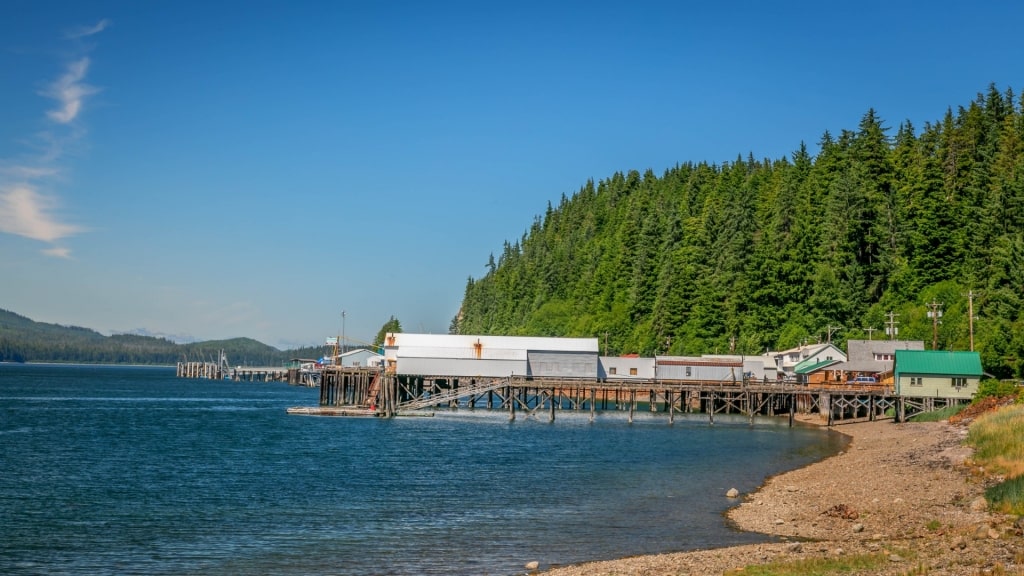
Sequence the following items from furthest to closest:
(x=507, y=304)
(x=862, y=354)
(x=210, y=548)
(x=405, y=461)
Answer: (x=507, y=304) → (x=862, y=354) → (x=405, y=461) → (x=210, y=548)

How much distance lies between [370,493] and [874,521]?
20843 mm

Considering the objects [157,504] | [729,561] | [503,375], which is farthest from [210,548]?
[503,375]

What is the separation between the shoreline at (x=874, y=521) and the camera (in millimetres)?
22062

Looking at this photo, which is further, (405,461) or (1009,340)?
(1009,340)

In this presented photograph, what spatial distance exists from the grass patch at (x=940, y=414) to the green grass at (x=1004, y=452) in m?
14.4

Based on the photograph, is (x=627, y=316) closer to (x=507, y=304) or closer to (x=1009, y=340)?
(x=507, y=304)

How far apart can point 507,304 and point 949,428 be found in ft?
458

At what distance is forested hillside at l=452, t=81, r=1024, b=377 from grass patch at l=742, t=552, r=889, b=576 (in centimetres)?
5791

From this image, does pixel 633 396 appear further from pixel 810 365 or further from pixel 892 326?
pixel 892 326

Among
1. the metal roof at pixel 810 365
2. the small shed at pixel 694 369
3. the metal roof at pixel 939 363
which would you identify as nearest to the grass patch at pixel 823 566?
the metal roof at pixel 939 363

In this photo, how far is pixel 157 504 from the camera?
123 feet

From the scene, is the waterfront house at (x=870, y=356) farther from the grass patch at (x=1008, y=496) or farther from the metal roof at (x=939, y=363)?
the grass patch at (x=1008, y=496)

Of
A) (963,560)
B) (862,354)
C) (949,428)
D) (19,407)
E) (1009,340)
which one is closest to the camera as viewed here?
(963,560)

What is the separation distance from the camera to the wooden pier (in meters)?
77.1
